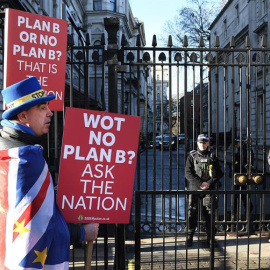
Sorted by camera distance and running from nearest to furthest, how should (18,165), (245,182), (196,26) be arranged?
(18,165), (245,182), (196,26)

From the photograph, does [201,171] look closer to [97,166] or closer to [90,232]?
[97,166]

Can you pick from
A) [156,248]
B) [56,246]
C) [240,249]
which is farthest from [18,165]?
[240,249]

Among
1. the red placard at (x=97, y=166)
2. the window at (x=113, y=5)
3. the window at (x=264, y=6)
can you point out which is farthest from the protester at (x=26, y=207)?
the window at (x=113, y=5)

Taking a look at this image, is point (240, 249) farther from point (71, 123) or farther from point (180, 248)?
point (71, 123)

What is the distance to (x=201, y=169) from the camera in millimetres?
6566

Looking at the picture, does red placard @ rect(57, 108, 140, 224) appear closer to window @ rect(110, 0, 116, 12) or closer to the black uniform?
the black uniform

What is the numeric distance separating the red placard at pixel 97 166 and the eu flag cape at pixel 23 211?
2.60 ft

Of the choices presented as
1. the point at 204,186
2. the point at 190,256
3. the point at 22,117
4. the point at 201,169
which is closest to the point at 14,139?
the point at 22,117

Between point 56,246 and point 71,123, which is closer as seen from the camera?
point 56,246

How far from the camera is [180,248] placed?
6.22 metres

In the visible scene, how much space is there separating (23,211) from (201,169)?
4642 mm

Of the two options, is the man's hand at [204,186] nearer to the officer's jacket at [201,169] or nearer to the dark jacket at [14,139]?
the officer's jacket at [201,169]

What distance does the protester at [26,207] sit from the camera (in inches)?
89.5

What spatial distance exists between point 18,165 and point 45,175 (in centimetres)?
19
